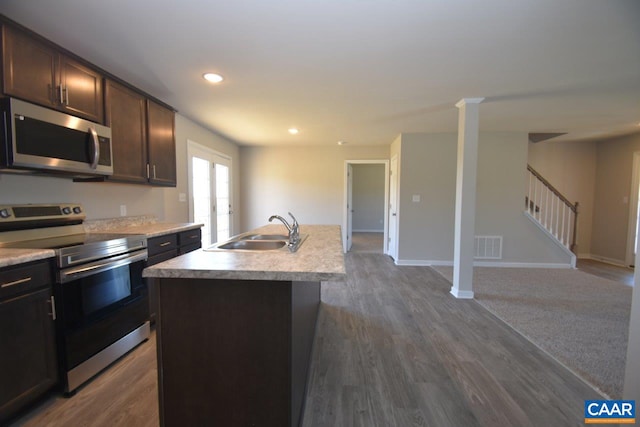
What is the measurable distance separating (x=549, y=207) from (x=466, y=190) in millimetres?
2907

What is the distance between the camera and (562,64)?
7.14 feet

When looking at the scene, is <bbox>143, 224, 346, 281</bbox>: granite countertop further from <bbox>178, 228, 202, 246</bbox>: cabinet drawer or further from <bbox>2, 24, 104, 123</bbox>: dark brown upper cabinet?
<bbox>2, 24, 104, 123</bbox>: dark brown upper cabinet

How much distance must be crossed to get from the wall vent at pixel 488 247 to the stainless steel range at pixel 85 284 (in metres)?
4.78

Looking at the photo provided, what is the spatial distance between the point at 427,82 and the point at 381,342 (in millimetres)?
2388

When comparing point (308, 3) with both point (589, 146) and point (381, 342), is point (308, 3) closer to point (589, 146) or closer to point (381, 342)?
point (381, 342)

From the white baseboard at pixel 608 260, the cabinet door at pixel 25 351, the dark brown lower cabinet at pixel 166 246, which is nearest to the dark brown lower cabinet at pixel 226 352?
the cabinet door at pixel 25 351

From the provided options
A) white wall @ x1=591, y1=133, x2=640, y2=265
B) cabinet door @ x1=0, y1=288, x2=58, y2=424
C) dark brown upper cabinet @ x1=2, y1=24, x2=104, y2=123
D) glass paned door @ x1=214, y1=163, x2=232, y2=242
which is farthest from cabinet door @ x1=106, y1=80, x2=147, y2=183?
white wall @ x1=591, y1=133, x2=640, y2=265

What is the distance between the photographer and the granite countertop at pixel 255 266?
3.49 feet

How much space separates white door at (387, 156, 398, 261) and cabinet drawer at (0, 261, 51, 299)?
4393 millimetres

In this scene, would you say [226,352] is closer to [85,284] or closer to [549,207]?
[85,284]

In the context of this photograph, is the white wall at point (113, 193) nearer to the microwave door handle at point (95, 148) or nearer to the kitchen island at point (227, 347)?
the microwave door handle at point (95, 148)

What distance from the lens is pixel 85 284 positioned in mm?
1684

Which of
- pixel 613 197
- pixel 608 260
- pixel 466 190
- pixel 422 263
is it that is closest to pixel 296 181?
pixel 422 263

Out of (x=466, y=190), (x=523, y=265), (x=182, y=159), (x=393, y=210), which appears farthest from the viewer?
(x=393, y=210)
